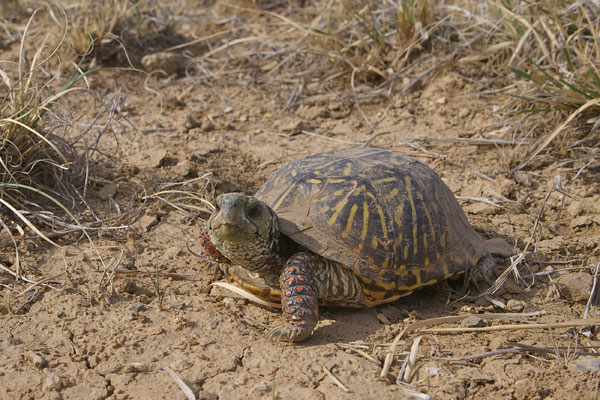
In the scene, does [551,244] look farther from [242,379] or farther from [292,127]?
[292,127]

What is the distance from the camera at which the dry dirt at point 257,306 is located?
98.4 inches

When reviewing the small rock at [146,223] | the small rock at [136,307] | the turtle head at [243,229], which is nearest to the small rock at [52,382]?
the small rock at [136,307]

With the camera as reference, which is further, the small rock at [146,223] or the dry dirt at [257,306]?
the small rock at [146,223]

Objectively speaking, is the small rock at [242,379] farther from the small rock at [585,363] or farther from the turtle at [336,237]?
the small rock at [585,363]

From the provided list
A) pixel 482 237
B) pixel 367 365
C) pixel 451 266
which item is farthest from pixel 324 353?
pixel 482 237

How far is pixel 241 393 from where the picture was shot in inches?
94.1

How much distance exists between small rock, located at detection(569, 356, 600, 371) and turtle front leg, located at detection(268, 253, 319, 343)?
1.22m

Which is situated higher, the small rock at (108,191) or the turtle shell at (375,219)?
the turtle shell at (375,219)

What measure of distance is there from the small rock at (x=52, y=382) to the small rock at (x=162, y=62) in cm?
395

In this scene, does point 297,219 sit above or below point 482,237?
above

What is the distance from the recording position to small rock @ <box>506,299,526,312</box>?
319 centimetres

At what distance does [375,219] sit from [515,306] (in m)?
0.97

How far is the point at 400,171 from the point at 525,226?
1276 millimetres

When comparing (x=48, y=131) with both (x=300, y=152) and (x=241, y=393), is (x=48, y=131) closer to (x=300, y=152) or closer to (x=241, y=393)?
(x=300, y=152)
